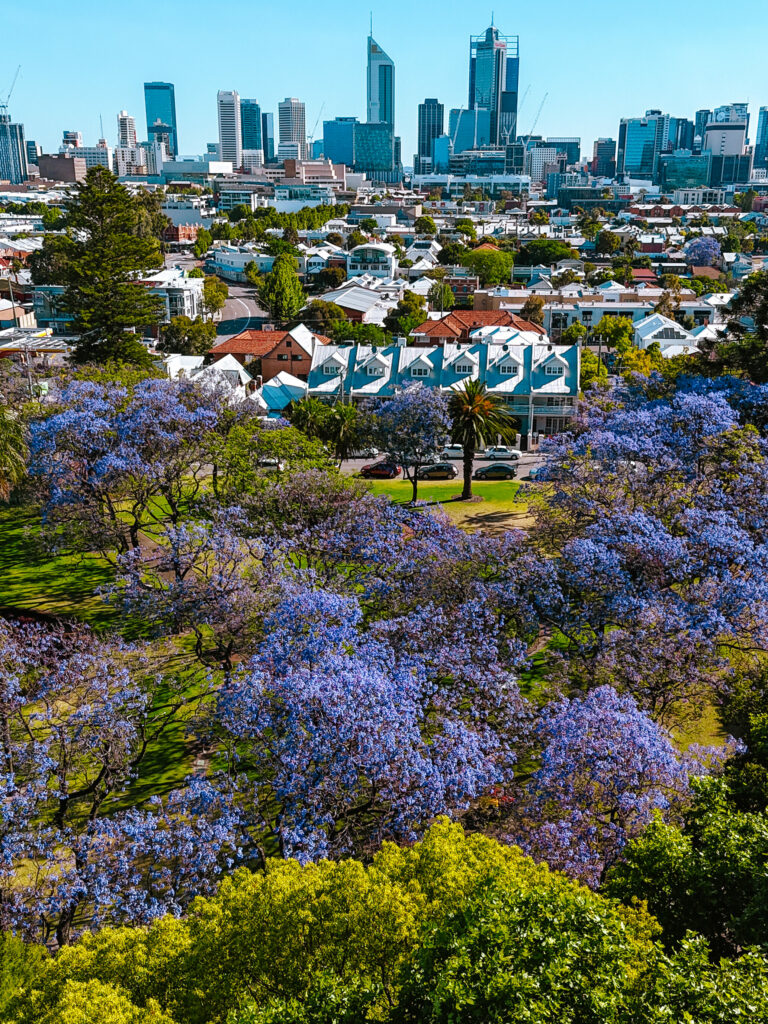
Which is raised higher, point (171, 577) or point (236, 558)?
point (236, 558)

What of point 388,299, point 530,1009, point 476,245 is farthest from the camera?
point 476,245

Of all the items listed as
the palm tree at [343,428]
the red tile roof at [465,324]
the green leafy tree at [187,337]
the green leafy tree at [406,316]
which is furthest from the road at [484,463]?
the green leafy tree at [187,337]

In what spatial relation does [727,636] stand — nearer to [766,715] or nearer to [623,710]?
[766,715]

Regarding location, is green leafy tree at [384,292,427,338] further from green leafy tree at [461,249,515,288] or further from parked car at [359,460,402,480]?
parked car at [359,460,402,480]

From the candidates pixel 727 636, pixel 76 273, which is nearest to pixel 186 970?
pixel 727 636

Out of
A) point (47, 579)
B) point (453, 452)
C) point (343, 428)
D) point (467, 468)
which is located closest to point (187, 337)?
point (453, 452)

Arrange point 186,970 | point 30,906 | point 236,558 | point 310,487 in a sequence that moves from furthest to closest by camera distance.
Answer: point 310,487 < point 236,558 < point 30,906 < point 186,970

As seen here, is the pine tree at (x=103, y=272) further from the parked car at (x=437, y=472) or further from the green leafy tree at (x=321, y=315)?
the green leafy tree at (x=321, y=315)

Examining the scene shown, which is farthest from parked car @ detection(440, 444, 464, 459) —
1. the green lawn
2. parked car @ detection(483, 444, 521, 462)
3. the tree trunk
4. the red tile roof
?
the red tile roof
